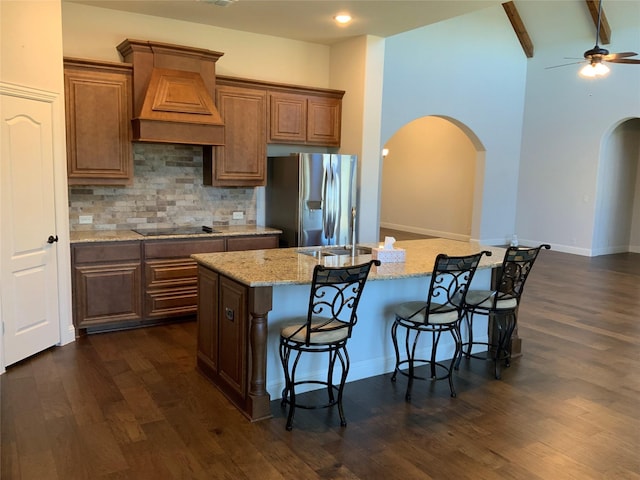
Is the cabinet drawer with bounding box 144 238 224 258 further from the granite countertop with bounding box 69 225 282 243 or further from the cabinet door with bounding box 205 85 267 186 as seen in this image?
the cabinet door with bounding box 205 85 267 186

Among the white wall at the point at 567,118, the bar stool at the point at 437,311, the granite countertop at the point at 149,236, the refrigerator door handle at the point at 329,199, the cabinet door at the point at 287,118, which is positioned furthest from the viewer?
the white wall at the point at 567,118

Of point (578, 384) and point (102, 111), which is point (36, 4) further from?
point (578, 384)

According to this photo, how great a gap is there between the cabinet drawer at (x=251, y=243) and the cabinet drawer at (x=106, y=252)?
0.91 metres

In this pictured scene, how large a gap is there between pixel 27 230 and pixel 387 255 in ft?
8.89

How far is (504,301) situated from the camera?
3.85 metres

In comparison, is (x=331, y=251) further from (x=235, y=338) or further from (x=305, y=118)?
(x=305, y=118)

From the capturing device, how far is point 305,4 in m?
4.78

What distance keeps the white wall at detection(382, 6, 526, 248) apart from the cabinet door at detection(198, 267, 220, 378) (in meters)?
5.02

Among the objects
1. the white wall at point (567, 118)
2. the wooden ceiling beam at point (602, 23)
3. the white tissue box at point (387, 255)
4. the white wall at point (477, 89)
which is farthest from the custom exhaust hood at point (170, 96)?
the white wall at point (567, 118)

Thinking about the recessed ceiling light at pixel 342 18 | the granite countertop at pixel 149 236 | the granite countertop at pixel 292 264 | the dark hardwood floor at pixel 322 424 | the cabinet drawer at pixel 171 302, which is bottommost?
the dark hardwood floor at pixel 322 424

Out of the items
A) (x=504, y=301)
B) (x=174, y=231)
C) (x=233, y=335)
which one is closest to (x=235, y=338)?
(x=233, y=335)

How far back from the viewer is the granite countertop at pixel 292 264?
310cm

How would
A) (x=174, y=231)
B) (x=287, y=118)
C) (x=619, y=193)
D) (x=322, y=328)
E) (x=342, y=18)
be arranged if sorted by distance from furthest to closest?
1. (x=619, y=193)
2. (x=287, y=118)
3. (x=174, y=231)
4. (x=342, y=18)
5. (x=322, y=328)

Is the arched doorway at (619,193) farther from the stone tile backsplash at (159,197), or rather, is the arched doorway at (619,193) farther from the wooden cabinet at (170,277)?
the wooden cabinet at (170,277)
